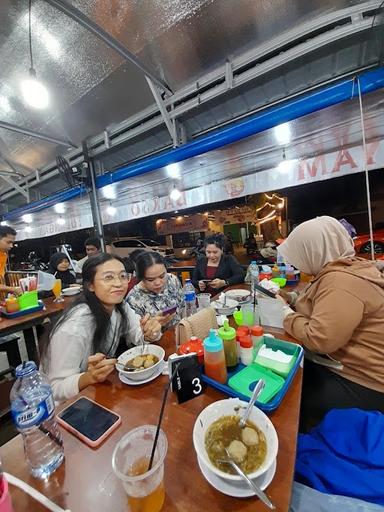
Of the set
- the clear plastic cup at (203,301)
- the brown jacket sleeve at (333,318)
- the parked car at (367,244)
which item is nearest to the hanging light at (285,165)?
the clear plastic cup at (203,301)

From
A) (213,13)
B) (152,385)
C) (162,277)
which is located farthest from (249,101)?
(152,385)

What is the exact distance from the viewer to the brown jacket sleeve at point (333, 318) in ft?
3.47

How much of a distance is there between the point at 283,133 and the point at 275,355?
2519 mm

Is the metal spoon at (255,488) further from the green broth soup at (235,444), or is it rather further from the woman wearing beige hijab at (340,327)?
the woman wearing beige hijab at (340,327)

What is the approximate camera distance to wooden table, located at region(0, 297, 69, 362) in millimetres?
2396

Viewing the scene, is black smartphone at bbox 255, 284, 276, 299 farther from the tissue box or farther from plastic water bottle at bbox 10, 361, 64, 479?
plastic water bottle at bbox 10, 361, 64, 479

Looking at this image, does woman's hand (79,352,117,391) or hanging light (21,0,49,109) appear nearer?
woman's hand (79,352,117,391)

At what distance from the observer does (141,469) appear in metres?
0.60

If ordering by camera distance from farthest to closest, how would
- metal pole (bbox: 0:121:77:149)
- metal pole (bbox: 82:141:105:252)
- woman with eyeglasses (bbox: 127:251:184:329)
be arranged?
metal pole (bbox: 82:141:105:252) < metal pole (bbox: 0:121:77:149) < woman with eyeglasses (bbox: 127:251:184:329)

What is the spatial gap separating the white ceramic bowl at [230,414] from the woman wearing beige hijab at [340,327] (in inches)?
22.6

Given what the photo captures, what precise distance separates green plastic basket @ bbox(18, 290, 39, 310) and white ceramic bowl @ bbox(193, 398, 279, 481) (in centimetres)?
302

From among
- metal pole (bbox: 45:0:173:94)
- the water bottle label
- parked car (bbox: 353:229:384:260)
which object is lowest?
parked car (bbox: 353:229:384:260)

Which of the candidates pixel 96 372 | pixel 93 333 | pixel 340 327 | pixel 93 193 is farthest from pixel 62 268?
pixel 340 327

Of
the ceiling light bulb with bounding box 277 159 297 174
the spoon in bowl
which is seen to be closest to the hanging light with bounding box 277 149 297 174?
the ceiling light bulb with bounding box 277 159 297 174
